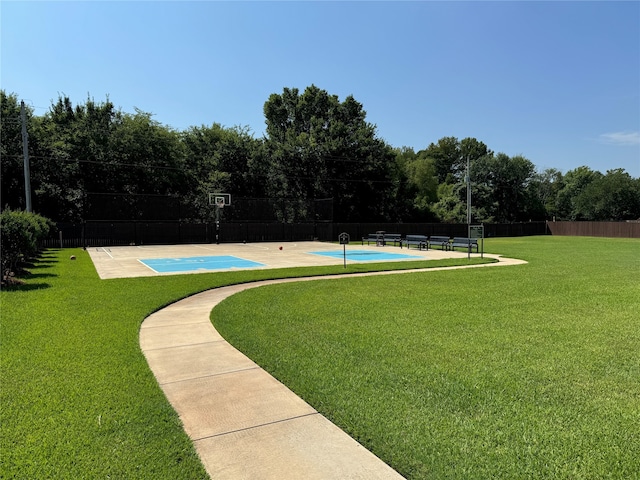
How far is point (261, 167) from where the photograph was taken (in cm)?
4284

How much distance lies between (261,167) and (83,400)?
40.3 m

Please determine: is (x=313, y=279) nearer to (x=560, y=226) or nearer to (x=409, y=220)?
(x=409, y=220)

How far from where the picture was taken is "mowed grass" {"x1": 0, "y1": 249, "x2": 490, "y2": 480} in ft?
9.14

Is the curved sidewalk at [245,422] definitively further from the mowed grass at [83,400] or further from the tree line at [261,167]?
the tree line at [261,167]

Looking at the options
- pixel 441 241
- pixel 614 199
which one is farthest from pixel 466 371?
pixel 614 199

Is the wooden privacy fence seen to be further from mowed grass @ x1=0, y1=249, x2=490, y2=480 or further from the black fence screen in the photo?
mowed grass @ x1=0, y1=249, x2=490, y2=480

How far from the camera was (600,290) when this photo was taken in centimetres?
967

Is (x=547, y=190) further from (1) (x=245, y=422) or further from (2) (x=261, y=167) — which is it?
(1) (x=245, y=422)

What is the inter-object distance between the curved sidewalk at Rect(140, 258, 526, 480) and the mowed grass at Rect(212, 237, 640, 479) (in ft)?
0.61

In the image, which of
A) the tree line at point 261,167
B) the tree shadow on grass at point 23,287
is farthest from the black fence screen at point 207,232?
the tree shadow on grass at point 23,287

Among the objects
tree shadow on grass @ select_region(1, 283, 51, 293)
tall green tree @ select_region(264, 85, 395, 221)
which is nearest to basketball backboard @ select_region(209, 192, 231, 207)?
tall green tree @ select_region(264, 85, 395, 221)

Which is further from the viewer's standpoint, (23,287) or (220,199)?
(220,199)

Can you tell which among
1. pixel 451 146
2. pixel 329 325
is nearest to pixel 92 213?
pixel 329 325

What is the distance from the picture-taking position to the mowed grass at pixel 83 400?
2787 mm
